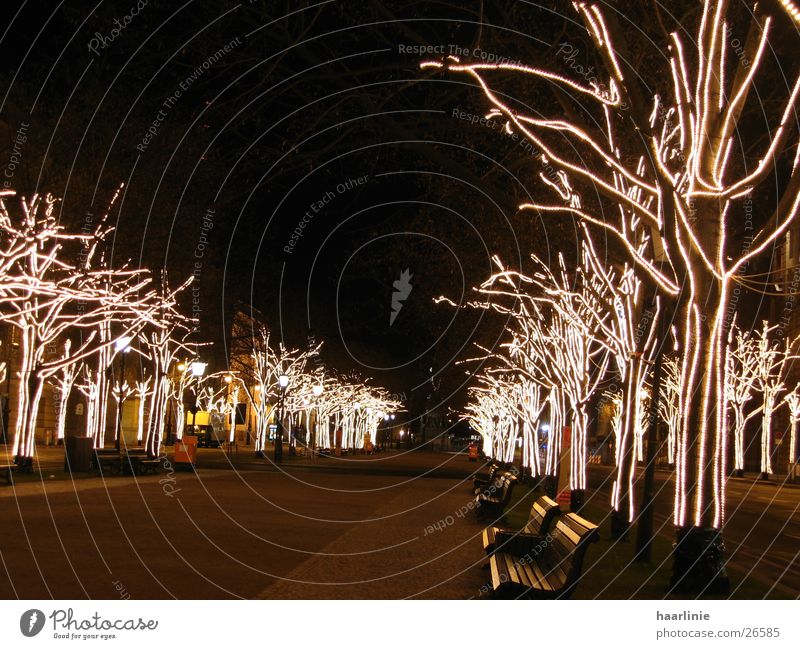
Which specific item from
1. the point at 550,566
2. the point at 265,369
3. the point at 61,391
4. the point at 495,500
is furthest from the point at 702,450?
the point at 265,369

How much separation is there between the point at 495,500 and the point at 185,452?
55.6 feet

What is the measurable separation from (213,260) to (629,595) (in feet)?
109

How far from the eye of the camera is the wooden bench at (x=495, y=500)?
794 inches

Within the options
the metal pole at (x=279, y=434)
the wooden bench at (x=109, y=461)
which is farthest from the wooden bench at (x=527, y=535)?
the metal pole at (x=279, y=434)

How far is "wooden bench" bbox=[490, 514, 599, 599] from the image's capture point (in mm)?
8336

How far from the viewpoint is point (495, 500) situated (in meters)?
20.2

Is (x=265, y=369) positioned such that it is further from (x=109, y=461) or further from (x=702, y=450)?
(x=702, y=450)

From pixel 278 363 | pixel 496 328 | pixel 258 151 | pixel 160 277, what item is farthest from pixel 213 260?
pixel 258 151

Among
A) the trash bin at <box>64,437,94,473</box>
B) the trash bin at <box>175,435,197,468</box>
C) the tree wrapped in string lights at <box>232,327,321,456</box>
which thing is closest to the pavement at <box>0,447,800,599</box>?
the trash bin at <box>64,437,94,473</box>

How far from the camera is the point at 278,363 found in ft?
184

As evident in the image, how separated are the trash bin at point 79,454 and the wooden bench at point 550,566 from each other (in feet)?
71.2

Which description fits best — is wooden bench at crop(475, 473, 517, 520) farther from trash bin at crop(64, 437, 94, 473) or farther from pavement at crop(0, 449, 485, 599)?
trash bin at crop(64, 437, 94, 473)

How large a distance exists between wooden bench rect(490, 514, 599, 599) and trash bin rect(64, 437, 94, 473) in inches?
855

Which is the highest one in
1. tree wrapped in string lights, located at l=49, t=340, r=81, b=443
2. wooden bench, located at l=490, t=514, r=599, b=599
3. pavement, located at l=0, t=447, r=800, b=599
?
tree wrapped in string lights, located at l=49, t=340, r=81, b=443
